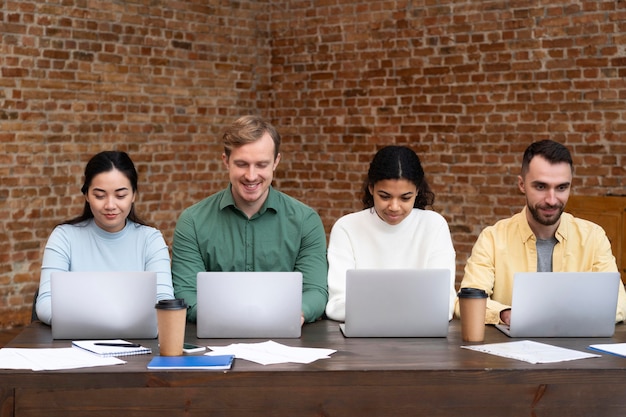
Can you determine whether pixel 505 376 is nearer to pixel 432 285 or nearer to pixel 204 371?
pixel 432 285

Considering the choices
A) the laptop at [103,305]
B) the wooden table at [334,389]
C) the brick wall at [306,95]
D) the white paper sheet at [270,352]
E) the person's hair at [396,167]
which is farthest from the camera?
the brick wall at [306,95]

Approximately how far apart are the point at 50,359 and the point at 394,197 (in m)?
1.46

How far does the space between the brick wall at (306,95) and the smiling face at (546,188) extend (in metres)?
2.97

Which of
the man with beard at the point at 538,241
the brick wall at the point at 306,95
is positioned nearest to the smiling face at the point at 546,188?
the man with beard at the point at 538,241

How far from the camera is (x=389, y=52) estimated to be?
23.5ft

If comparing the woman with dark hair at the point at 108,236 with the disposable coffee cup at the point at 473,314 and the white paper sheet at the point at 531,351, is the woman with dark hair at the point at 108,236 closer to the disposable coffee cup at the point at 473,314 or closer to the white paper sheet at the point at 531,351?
the disposable coffee cup at the point at 473,314

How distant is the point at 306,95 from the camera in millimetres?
7703

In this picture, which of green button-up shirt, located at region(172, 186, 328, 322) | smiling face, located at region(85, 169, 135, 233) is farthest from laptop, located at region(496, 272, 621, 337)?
smiling face, located at region(85, 169, 135, 233)

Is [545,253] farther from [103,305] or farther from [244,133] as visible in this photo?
[103,305]

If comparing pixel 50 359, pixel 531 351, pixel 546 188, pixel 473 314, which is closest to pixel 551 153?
pixel 546 188

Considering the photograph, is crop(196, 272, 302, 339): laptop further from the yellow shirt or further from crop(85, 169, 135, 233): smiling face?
the yellow shirt

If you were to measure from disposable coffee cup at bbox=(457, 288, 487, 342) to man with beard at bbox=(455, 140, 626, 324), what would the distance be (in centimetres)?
49

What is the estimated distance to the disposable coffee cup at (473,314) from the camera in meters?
2.93

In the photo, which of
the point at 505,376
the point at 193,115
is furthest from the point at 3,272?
the point at 505,376
